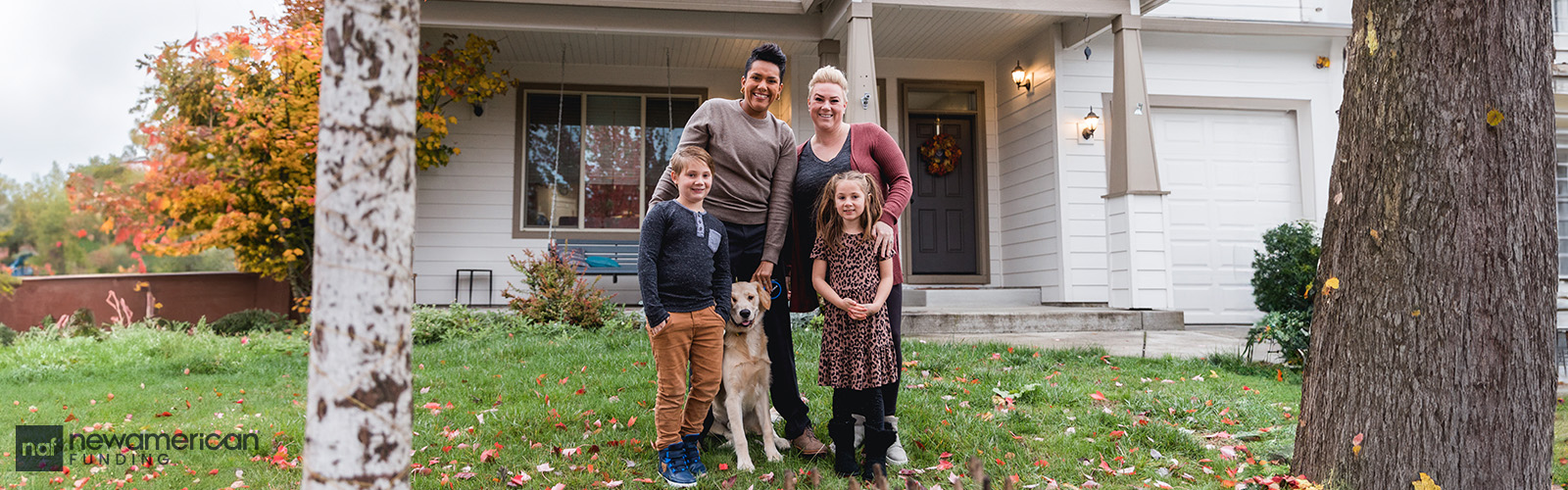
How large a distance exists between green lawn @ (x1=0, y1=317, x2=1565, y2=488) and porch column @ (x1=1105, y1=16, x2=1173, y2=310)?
93.5 inches

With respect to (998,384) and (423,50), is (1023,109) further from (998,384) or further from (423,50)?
(423,50)

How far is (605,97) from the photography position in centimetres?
970

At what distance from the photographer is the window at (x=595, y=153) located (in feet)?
31.4

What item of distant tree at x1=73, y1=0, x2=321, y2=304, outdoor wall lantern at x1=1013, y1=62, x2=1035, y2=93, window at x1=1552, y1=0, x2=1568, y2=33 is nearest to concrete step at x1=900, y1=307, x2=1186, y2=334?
outdoor wall lantern at x1=1013, y1=62, x2=1035, y2=93

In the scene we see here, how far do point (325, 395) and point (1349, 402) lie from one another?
9.78 ft

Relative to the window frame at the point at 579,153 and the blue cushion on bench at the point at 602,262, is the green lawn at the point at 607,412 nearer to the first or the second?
the blue cushion on bench at the point at 602,262

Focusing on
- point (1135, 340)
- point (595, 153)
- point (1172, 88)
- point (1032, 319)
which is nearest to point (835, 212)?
point (1135, 340)

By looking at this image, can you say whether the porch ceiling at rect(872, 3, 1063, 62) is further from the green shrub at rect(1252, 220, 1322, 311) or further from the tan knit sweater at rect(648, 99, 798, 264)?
the tan knit sweater at rect(648, 99, 798, 264)

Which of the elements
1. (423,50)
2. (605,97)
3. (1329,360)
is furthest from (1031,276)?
(423,50)

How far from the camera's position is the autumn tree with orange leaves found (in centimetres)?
812

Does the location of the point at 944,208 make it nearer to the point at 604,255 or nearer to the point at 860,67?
the point at 860,67

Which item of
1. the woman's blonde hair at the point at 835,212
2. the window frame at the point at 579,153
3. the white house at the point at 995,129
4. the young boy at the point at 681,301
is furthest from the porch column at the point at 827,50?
the young boy at the point at 681,301

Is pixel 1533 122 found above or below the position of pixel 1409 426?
above

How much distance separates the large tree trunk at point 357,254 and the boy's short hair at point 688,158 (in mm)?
1552
